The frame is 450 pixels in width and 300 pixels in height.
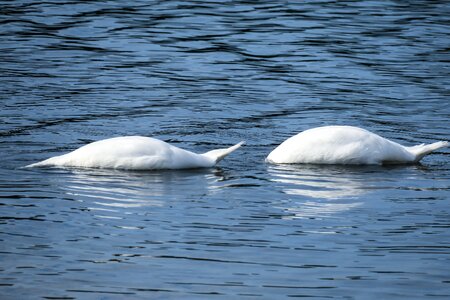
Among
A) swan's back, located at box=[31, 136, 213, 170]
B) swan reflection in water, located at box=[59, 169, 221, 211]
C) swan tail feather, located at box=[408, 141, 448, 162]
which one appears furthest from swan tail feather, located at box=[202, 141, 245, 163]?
swan tail feather, located at box=[408, 141, 448, 162]

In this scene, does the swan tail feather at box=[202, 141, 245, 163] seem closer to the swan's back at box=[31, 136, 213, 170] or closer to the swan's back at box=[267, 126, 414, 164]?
the swan's back at box=[31, 136, 213, 170]

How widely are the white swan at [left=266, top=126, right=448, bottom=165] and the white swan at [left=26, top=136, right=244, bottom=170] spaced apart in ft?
3.91

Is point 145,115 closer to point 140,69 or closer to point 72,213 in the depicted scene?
point 140,69

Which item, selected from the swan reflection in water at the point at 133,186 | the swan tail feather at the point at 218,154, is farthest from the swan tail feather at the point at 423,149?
the swan reflection in water at the point at 133,186

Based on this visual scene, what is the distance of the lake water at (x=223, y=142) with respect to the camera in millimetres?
9047

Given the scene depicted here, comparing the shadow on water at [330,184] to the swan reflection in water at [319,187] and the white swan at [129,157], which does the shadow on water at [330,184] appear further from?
the white swan at [129,157]

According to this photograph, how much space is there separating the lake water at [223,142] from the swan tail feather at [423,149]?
0.68 ft

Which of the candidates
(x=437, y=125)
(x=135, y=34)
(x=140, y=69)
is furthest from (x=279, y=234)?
(x=135, y=34)

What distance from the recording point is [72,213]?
1108 cm

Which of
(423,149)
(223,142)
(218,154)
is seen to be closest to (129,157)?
(218,154)

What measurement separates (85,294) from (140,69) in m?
14.0

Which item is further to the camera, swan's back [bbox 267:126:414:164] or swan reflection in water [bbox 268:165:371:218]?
swan's back [bbox 267:126:414:164]

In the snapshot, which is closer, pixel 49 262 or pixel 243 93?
pixel 49 262

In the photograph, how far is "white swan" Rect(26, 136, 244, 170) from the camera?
1321cm
